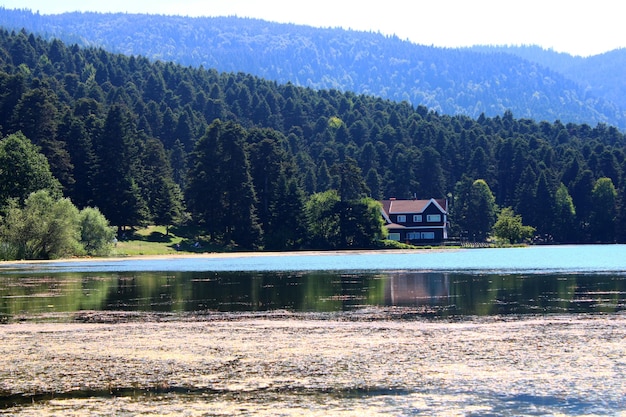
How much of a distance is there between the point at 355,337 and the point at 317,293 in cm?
1897

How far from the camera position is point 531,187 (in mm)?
193875

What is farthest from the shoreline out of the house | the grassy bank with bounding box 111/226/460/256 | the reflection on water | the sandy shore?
the sandy shore

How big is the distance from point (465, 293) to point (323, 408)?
28693mm

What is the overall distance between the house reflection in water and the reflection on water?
0.14 ft

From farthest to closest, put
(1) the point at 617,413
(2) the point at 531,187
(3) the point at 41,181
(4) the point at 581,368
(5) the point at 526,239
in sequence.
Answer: (2) the point at 531,187, (5) the point at 526,239, (3) the point at 41,181, (4) the point at 581,368, (1) the point at 617,413

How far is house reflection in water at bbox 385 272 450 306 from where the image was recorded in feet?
133

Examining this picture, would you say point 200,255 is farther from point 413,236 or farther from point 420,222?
point 420,222

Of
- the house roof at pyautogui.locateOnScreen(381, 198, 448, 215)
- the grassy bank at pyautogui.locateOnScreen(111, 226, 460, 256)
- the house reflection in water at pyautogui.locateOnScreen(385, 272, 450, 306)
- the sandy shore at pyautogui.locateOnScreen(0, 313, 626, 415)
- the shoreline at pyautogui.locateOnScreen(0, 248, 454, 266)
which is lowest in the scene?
the sandy shore at pyautogui.locateOnScreen(0, 313, 626, 415)

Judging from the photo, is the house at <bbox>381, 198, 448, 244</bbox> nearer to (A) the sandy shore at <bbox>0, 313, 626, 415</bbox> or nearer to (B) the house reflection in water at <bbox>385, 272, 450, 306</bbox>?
(B) the house reflection in water at <bbox>385, 272, 450, 306</bbox>

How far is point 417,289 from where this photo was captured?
48.8 metres

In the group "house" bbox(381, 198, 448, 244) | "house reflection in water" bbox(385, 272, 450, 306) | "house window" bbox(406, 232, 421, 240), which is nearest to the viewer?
"house reflection in water" bbox(385, 272, 450, 306)

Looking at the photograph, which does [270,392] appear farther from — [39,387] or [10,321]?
[10,321]

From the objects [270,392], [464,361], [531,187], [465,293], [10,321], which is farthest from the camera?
[531,187]


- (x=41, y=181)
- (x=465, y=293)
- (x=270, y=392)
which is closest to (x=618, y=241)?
(x=41, y=181)
